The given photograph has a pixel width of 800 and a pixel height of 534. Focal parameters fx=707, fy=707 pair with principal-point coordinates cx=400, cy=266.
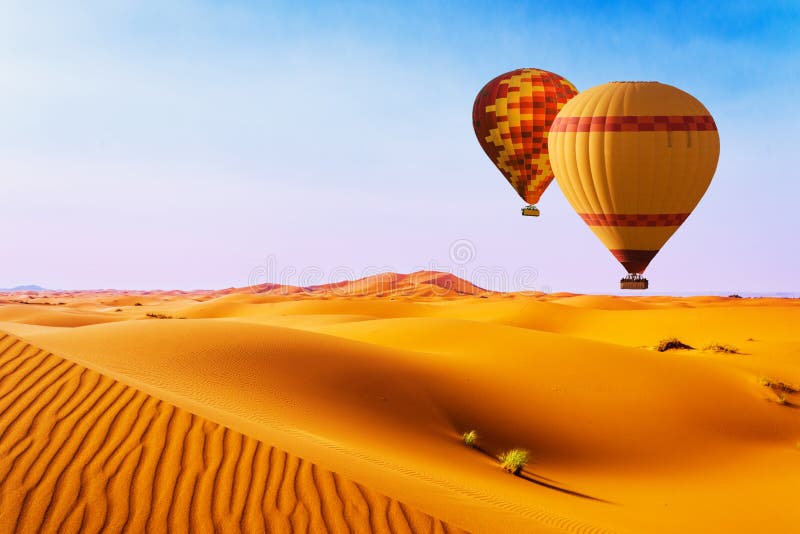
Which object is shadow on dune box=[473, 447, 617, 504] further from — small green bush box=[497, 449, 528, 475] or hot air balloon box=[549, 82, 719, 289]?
hot air balloon box=[549, 82, 719, 289]

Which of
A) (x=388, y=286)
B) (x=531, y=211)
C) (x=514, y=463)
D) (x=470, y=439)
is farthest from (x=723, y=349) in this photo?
(x=388, y=286)

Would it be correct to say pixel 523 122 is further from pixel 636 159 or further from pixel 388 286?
pixel 388 286

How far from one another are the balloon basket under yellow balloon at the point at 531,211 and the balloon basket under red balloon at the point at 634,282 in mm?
7627


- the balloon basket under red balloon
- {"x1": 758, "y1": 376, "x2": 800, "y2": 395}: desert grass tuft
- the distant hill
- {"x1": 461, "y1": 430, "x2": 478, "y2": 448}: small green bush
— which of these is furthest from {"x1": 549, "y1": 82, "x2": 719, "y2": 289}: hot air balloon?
the distant hill

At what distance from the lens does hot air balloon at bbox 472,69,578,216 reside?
32.2 m

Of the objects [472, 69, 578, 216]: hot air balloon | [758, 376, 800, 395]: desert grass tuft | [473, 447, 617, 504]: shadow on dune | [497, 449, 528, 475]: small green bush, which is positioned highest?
[472, 69, 578, 216]: hot air balloon

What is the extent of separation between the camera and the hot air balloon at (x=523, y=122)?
106 ft

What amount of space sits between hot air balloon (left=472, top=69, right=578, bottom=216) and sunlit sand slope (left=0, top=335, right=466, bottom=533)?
26152 mm

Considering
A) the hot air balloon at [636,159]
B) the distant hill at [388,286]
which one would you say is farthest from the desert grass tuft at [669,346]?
→ the distant hill at [388,286]

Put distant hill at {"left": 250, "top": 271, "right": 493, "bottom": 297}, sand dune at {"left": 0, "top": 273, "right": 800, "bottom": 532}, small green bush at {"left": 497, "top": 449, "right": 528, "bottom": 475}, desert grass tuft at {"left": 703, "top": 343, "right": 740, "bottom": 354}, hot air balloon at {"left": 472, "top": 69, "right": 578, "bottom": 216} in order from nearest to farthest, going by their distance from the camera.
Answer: sand dune at {"left": 0, "top": 273, "right": 800, "bottom": 532} → small green bush at {"left": 497, "top": 449, "right": 528, "bottom": 475} → desert grass tuft at {"left": 703, "top": 343, "right": 740, "bottom": 354} → hot air balloon at {"left": 472, "top": 69, "right": 578, "bottom": 216} → distant hill at {"left": 250, "top": 271, "right": 493, "bottom": 297}

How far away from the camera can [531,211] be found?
3403 cm

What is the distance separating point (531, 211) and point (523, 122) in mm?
4388

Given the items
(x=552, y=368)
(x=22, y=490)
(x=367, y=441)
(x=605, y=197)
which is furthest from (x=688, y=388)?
(x=22, y=490)

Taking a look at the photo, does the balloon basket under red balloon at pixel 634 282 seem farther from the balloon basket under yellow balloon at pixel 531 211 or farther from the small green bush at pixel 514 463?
the small green bush at pixel 514 463
